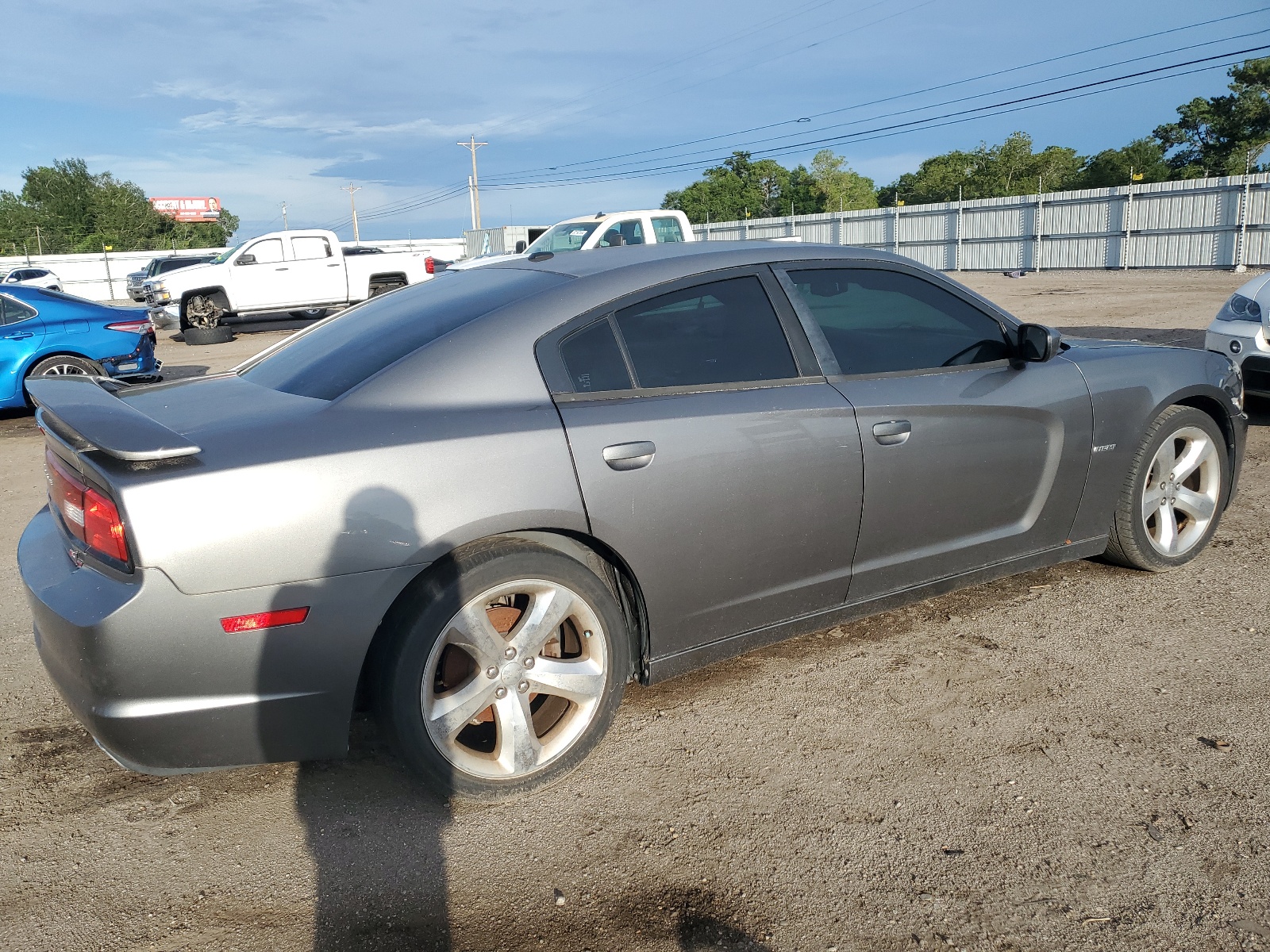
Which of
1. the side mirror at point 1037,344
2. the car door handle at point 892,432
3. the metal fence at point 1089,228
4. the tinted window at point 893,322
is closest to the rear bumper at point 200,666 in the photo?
the car door handle at point 892,432

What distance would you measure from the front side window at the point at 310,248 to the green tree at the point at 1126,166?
170ft

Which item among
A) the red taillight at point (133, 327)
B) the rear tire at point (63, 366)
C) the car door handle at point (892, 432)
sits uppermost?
the red taillight at point (133, 327)

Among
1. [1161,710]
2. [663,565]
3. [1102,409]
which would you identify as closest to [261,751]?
[663,565]

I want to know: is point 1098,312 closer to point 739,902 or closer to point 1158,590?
point 1158,590

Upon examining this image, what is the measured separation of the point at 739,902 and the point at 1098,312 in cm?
1677

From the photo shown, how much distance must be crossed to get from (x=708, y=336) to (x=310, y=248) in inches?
726

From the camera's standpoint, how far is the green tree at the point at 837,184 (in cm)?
7894

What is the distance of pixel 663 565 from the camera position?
2992 millimetres

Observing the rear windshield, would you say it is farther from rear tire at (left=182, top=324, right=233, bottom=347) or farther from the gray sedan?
rear tire at (left=182, top=324, right=233, bottom=347)

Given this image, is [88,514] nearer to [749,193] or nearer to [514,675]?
[514,675]

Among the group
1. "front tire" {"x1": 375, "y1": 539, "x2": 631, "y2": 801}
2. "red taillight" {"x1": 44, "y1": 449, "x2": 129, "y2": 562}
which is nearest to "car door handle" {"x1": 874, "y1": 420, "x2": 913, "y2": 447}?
"front tire" {"x1": 375, "y1": 539, "x2": 631, "y2": 801}

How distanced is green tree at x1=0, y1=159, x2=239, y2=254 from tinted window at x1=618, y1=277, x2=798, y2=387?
78.6 m

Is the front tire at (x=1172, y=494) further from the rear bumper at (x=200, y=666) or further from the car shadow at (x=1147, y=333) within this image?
the car shadow at (x=1147, y=333)

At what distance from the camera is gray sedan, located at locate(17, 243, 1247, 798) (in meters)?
2.45
